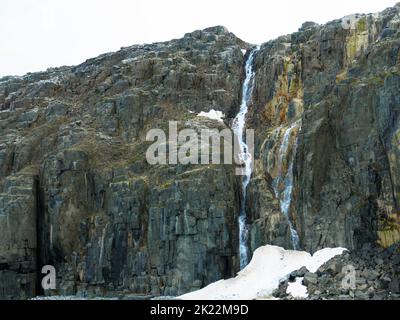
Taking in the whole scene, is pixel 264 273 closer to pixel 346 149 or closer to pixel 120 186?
pixel 346 149

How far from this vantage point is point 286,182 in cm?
5066

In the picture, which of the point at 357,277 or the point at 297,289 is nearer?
the point at 357,277

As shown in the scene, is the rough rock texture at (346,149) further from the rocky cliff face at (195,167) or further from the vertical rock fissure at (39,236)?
the vertical rock fissure at (39,236)

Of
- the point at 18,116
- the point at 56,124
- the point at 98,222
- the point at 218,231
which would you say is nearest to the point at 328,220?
the point at 218,231

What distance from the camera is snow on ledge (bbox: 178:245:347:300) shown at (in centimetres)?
4016

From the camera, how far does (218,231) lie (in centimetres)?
5125

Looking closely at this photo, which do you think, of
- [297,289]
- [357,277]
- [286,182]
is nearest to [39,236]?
[286,182]

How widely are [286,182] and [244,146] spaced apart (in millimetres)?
10960

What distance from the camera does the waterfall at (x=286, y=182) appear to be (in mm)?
47263

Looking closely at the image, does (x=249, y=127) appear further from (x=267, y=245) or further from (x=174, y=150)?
(x=267, y=245)

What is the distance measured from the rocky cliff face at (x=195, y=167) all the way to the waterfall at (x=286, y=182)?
162 mm

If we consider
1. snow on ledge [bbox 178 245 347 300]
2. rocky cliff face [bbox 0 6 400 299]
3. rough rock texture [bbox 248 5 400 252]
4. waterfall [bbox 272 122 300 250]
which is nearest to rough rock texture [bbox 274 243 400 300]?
snow on ledge [bbox 178 245 347 300]

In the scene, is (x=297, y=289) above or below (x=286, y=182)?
below

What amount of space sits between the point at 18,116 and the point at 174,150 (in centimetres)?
2875
